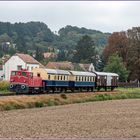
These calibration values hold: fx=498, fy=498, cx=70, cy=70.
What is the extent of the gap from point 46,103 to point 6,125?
1922 cm

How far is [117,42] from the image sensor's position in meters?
120

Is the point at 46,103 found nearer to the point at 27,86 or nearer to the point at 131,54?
the point at 27,86

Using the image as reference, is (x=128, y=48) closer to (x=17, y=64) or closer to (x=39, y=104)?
(x=17, y=64)

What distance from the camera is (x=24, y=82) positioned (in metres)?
53.2

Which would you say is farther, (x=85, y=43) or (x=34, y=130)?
(x=85, y=43)

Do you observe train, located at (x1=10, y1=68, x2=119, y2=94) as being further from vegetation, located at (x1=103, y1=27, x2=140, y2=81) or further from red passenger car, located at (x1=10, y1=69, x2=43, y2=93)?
vegetation, located at (x1=103, y1=27, x2=140, y2=81)

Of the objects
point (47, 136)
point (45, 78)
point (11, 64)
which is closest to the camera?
point (47, 136)

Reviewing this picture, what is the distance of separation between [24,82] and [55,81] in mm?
7433

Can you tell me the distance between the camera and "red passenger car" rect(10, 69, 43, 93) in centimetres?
5303

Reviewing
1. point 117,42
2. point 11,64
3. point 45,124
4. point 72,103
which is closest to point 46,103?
point 72,103

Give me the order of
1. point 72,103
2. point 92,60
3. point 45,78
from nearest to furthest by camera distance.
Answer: point 72,103 → point 45,78 → point 92,60

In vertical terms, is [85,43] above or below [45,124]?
above

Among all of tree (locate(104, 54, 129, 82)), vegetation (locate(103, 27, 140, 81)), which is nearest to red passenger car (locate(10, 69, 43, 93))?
tree (locate(104, 54, 129, 82))

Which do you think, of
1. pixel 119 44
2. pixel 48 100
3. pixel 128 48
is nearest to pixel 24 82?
pixel 48 100
